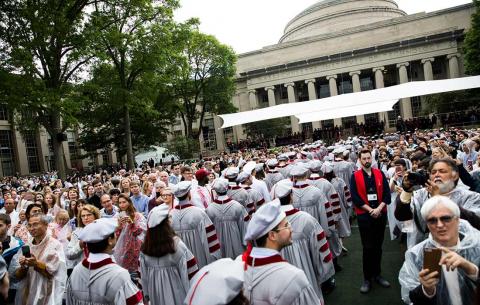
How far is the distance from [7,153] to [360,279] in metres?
49.8

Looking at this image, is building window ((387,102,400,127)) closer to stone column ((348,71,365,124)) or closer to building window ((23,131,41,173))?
stone column ((348,71,365,124))

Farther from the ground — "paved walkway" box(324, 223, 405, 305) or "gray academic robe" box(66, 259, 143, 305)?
"gray academic robe" box(66, 259, 143, 305)

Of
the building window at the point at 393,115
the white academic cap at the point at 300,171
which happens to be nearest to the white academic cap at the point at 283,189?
the white academic cap at the point at 300,171

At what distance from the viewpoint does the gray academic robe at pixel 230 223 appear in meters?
6.09

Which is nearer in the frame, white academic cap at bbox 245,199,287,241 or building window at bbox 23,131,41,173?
white academic cap at bbox 245,199,287,241

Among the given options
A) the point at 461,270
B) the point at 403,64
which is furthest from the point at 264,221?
the point at 403,64

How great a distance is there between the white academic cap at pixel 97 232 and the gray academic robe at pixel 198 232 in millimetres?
1956

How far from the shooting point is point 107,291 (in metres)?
3.11

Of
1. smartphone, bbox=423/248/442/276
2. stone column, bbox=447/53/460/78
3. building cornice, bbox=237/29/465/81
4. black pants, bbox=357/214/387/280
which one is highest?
building cornice, bbox=237/29/465/81

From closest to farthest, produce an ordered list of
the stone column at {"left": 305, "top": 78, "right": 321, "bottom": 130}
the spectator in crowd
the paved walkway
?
1. the spectator in crowd
2. the paved walkway
3. the stone column at {"left": 305, "top": 78, "right": 321, "bottom": 130}

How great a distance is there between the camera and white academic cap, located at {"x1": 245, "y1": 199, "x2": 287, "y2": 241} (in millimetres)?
2672

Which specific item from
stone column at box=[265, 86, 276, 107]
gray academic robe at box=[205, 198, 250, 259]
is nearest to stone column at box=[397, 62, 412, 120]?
stone column at box=[265, 86, 276, 107]

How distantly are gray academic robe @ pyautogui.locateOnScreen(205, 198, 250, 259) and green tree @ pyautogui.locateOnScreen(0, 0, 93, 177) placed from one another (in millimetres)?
15234

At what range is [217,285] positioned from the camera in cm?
171
